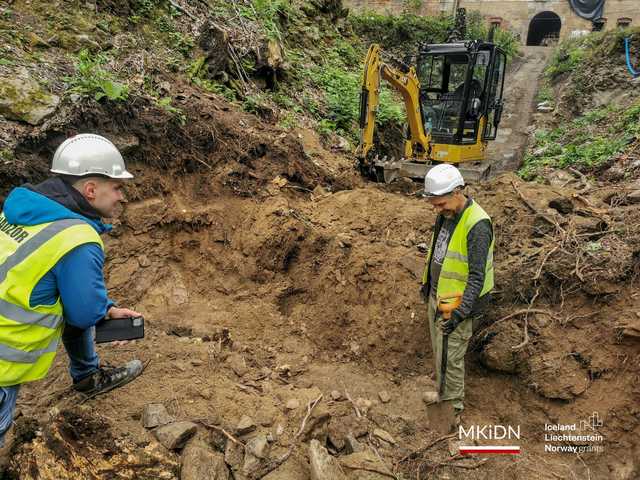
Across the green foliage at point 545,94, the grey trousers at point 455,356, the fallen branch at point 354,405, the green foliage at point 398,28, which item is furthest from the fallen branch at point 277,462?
the green foliage at point 398,28

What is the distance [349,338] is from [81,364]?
259 centimetres

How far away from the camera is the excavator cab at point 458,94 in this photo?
7.71 metres

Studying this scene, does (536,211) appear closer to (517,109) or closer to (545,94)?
(517,109)

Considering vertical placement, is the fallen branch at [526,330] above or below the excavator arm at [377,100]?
below

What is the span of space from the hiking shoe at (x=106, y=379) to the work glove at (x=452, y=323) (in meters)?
2.32

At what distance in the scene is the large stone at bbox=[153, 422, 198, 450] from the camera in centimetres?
261

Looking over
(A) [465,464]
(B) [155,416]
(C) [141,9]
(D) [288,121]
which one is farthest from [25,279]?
(C) [141,9]

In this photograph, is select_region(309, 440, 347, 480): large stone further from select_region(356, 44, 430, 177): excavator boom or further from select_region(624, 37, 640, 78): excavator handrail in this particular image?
select_region(624, 37, 640, 78): excavator handrail

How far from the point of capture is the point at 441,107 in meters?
8.27

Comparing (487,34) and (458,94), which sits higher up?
(487,34)

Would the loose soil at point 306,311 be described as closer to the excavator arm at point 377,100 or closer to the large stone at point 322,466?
the large stone at point 322,466

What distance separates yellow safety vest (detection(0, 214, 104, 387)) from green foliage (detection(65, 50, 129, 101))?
325 centimetres

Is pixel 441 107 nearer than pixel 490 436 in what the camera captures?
No

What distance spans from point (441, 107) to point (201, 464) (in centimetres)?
750
